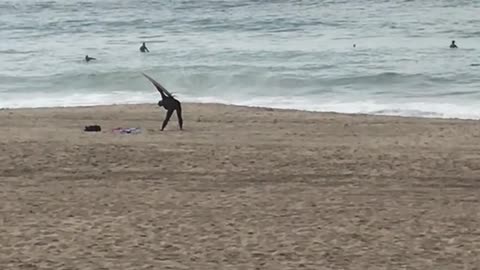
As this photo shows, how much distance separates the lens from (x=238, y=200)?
7.32 metres

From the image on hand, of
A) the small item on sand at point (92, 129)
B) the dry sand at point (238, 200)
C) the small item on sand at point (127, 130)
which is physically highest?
the small item on sand at point (92, 129)

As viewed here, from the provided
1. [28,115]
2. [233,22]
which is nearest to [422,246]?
[28,115]

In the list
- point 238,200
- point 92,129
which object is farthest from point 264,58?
point 238,200

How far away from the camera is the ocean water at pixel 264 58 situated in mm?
19516

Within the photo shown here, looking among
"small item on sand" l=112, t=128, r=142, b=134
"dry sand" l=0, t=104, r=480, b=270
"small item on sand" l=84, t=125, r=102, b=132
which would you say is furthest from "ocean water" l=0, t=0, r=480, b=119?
"dry sand" l=0, t=104, r=480, b=270

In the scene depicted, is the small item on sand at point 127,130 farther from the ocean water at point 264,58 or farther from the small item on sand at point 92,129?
the ocean water at point 264,58

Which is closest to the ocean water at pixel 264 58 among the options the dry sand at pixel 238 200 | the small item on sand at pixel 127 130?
the small item on sand at pixel 127 130

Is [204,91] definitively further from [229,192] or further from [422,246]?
[422,246]

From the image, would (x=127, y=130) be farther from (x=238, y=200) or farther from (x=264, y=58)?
(x=264, y=58)

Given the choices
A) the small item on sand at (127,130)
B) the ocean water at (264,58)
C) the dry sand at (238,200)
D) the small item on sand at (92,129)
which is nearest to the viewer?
the dry sand at (238,200)

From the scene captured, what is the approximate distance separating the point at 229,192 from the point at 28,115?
25.0 ft

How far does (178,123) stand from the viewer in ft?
41.4

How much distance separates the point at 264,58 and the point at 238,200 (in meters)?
19.6

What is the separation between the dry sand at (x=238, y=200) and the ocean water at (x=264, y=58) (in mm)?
6800
